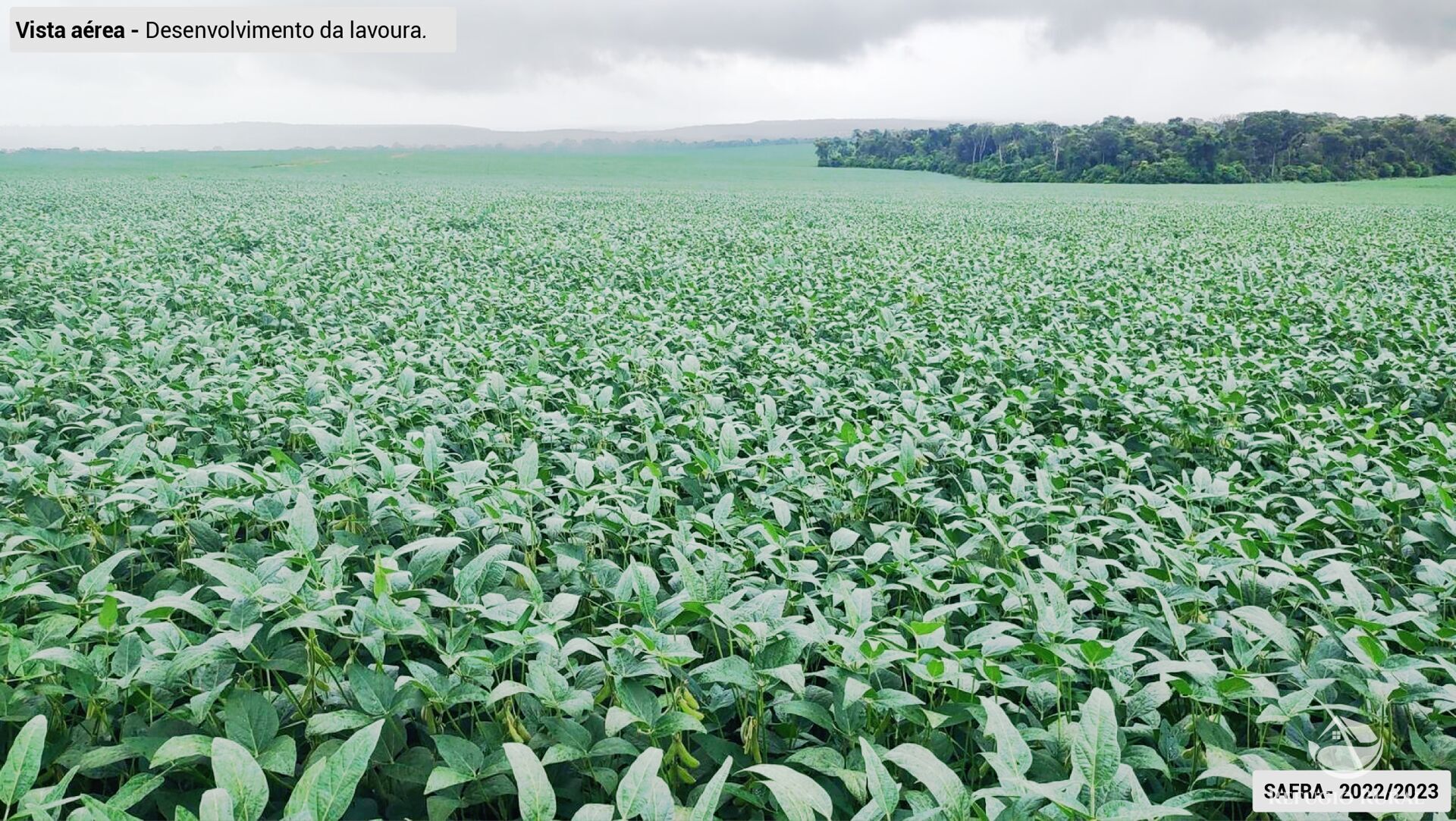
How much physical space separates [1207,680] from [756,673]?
958 millimetres

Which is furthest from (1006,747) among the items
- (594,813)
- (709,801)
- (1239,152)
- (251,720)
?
(1239,152)

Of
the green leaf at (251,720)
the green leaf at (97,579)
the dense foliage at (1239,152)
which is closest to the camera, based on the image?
the green leaf at (251,720)

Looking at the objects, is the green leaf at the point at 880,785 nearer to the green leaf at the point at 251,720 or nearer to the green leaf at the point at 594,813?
the green leaf at the point at 594,813

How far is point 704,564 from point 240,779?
1.28 metres

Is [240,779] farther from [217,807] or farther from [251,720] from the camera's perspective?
[251,720]

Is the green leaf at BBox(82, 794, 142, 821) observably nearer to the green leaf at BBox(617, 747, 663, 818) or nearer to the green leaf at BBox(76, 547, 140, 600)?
the green leaf at BBox(617, 747, 663, 818)

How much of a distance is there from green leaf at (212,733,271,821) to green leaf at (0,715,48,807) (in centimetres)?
29

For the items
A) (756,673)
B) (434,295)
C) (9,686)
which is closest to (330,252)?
(434,295)

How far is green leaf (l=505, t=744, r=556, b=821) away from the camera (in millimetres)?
1316

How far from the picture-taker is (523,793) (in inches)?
52.4

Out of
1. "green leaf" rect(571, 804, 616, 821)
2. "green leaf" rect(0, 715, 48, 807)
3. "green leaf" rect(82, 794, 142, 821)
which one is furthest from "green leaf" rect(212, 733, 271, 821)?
"green leaf" rect(571, 804, 616, 821)

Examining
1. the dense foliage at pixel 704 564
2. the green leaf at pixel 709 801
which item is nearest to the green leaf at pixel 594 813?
the dense foliage at pixel 704 564

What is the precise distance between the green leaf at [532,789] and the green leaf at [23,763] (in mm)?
751

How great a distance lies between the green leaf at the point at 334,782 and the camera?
1274 mm
